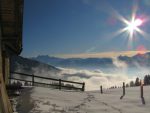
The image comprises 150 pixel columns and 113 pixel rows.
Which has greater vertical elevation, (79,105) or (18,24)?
(18,24)

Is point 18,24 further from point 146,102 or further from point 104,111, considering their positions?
point 146,102

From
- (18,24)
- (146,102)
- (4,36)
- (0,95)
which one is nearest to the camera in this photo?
(0,95)

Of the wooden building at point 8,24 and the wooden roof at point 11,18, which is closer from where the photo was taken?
the wooden building at point 8,24

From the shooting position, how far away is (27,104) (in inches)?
700

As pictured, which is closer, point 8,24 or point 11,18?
point 11,18

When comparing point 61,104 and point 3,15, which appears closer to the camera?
point 3,15

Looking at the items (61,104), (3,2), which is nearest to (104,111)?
(61,104)

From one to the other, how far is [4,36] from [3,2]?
20.3 feet

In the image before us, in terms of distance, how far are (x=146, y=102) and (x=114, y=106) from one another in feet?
8.98

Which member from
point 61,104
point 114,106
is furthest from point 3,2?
point 114,106

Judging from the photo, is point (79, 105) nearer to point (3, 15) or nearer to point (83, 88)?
point (3, 15)

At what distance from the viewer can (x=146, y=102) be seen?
21.2 m

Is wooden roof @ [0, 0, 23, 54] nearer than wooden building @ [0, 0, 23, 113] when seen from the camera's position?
No

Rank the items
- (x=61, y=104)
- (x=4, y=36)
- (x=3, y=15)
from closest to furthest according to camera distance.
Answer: (x=3, y=15)
(x=4, y=36)
(x=61, y=104)
